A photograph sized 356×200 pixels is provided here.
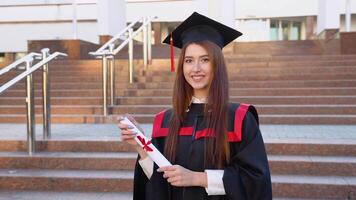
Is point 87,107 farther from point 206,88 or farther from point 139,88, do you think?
point 206,88

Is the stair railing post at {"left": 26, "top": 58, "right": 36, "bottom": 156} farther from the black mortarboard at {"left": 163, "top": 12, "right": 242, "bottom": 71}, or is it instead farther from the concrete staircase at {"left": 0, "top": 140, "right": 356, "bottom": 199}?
the black mortarboard at {"left": 163, "top": 12, "right": 242, "bottom": 71}

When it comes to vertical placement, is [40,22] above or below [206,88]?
above

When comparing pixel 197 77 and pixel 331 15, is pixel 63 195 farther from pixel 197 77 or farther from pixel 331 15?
pixel 331 15

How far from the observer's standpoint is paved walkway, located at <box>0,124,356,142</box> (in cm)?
568

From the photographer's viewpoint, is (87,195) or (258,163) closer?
(258,163)

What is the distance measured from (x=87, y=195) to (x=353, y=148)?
3024mm

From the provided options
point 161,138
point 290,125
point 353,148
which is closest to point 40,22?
point 290,125

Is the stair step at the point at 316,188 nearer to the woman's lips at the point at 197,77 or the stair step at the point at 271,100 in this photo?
the woman's lips at the point at 197,77

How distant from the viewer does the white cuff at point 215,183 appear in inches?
76.7

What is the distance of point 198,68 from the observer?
200 centimetres

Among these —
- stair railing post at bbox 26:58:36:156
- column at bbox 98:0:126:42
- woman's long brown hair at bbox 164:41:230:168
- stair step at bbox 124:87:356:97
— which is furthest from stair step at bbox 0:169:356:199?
column at bbox 98:0:126:42

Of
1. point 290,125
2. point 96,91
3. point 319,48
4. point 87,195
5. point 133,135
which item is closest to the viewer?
point 133,135

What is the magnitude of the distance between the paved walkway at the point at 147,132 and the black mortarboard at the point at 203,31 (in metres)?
3.37

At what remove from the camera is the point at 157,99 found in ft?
25.7
